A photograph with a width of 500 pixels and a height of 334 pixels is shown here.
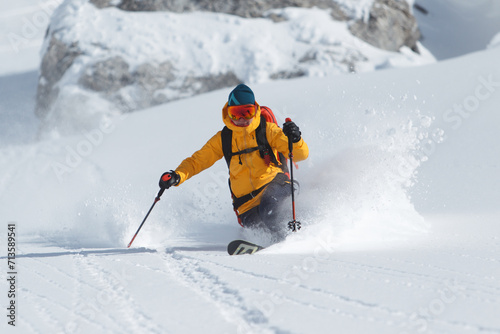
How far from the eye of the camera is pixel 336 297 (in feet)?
7.18

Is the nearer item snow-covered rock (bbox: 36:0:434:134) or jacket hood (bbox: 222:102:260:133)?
jacket hood (bbox: 222:102:260:133)

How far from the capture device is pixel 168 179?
412 cm

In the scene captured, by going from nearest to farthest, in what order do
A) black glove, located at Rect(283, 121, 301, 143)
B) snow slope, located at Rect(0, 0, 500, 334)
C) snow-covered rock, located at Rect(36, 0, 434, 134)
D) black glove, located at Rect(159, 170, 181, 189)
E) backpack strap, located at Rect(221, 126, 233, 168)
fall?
snow slope, located at Rect(0, 0, 500, 334) → black glove, located at Rect(283, 121, 301, 143) → black glove, located at Rect(159, 170, 181, 189) → backpack strap, located at Rect(221, 126, 233, 168) → snow-covered rock, located at Rect(36, 0, 434, 134)

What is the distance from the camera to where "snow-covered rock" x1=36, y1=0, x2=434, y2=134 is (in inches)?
492

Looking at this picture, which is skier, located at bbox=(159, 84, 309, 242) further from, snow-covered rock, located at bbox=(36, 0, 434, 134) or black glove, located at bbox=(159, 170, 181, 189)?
snow-covered rock, located at bbox=(36, 0, 434, 134)

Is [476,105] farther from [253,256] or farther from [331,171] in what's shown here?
[253,256]

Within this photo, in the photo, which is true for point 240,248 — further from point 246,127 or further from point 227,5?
point 227,5

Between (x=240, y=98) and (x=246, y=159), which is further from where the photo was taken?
(x=246, y=159)

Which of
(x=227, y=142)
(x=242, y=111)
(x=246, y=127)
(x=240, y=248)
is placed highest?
(x=242, y=111)

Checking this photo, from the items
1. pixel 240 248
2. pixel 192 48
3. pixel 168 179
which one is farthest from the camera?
pixel 192 48

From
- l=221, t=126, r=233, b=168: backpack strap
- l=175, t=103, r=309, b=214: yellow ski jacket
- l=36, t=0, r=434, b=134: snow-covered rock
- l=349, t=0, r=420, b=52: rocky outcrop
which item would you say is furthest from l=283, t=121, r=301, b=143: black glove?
l=349, t=0, r=420, b=52: rocky outcrop

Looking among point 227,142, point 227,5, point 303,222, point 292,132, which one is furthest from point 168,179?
point 227,5

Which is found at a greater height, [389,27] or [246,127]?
[246,127]

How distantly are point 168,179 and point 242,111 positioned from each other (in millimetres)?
910
